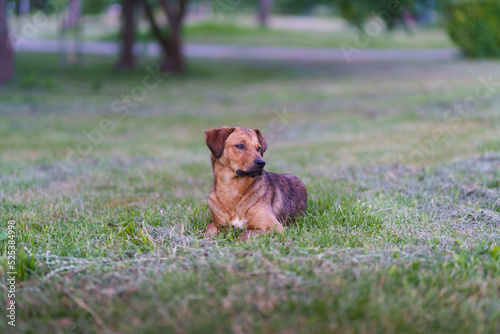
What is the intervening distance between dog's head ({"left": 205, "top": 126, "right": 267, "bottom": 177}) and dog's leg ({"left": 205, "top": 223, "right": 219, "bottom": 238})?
0.54 meters

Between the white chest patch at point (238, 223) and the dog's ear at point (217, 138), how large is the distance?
57 centimetres

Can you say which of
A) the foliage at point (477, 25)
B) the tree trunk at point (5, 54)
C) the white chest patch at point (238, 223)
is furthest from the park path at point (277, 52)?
the white chest patch at point (238, 223)

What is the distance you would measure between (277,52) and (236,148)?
3077 cm

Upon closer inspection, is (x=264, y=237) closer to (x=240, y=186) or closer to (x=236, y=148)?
(x=240, y=186)

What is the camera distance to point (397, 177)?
709 cm

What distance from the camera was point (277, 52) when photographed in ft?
113

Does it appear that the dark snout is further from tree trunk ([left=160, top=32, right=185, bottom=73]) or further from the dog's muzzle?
tree trunk ([left=160, top=32, right=185, bottom=73])

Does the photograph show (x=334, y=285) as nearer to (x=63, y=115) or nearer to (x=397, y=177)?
(x=397, y=177)

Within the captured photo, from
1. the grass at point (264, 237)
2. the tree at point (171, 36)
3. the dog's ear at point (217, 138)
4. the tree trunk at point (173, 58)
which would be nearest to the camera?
the grass at point (264, 237)

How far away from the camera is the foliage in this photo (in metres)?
29.0

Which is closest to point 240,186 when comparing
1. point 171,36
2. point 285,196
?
point 285,196

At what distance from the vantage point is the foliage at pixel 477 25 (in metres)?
29.0

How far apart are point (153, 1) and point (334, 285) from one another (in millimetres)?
26466

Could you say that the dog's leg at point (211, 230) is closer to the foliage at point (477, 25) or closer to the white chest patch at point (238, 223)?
the white chest patch at point (238, 223)
